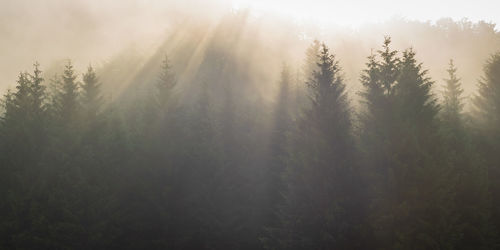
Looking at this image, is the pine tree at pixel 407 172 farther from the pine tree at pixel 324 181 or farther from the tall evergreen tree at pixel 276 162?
the tall evergreen tree at pixel 276 162

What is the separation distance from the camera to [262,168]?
27.5 meters

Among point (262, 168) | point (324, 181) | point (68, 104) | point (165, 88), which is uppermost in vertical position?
point (165, 88)

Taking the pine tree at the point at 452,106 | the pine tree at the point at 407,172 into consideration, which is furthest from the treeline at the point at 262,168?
the pine tree at the point at 452,106

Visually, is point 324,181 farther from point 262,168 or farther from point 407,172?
point 262,168

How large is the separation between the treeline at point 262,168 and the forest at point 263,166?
0.08m

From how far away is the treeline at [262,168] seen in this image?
55.9ft

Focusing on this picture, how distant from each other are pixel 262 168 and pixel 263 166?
17 centimetres

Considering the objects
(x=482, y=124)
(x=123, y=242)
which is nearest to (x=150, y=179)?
(x=123, y=242)

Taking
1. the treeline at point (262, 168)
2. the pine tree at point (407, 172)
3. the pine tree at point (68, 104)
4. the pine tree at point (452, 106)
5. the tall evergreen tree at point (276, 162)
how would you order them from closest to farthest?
the pine tree at point (407, 172), the treeline at point (262, 168), the pine tree at point (68, 104), the pine tree at point (452, 106), the tall evergreen tree at point (276, 162)

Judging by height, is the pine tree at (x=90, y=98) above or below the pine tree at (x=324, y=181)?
above

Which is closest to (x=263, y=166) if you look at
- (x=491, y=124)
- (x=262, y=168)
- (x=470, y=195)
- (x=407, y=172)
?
(x=262, y=168)

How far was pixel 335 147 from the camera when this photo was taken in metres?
18.4

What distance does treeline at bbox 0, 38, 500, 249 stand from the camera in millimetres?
17047

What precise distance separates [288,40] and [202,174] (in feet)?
106
